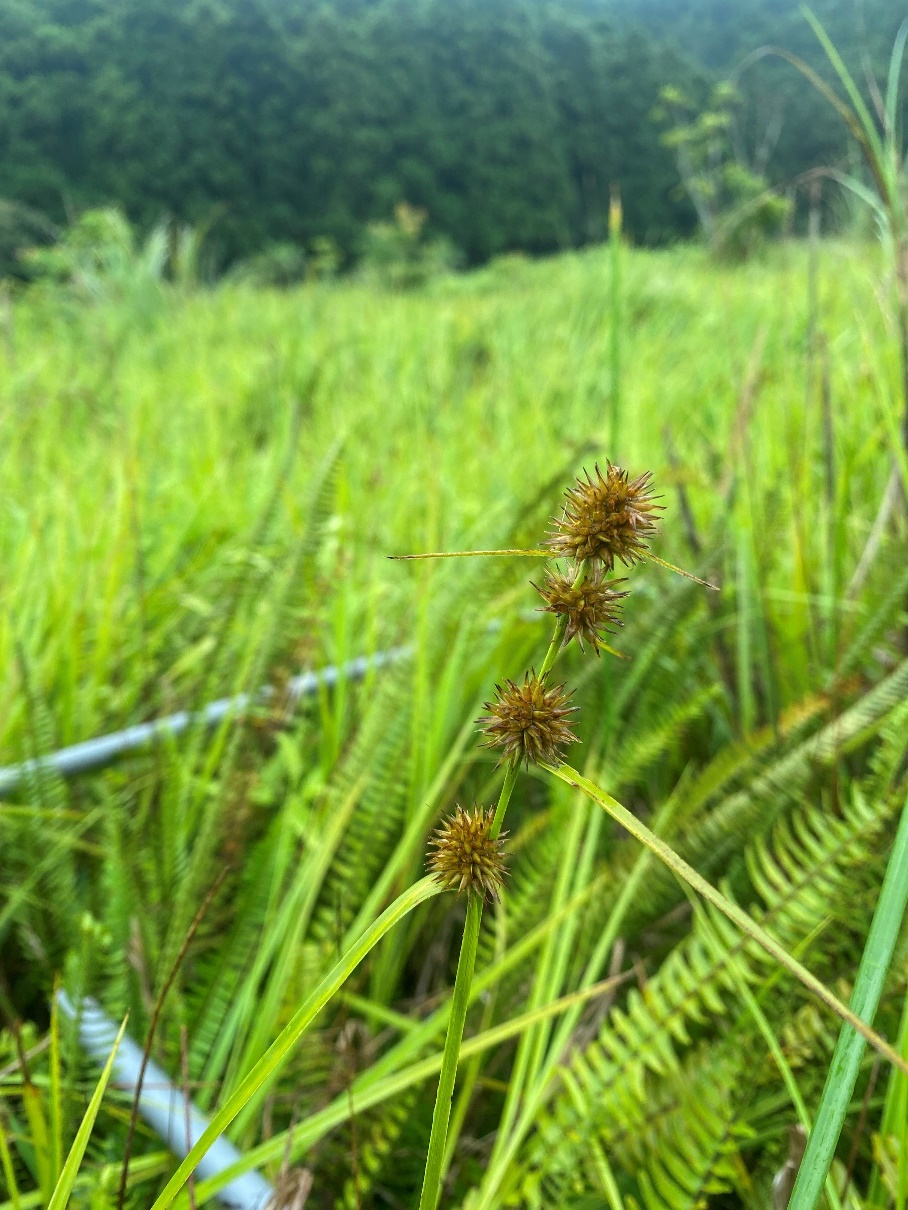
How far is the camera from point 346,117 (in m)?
13.6

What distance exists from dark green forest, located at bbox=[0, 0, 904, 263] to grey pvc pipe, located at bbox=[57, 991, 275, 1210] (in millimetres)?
9892

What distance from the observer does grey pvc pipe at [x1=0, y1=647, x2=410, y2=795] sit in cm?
53

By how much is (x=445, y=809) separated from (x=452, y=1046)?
1.31 ft

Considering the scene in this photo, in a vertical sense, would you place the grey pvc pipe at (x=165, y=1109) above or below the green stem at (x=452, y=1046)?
below

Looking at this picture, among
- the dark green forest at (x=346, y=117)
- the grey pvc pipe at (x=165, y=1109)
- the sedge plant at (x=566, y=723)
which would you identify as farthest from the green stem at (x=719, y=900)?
the dark green forest at (x=346, y=117)

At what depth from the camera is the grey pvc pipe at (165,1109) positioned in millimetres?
313

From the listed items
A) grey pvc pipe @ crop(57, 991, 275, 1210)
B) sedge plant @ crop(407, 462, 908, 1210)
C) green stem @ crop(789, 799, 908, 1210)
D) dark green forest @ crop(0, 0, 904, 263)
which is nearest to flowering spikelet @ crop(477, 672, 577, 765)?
sedge plant @ crop(407, 462, 908, 1210)

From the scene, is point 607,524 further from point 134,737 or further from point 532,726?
point 134,737

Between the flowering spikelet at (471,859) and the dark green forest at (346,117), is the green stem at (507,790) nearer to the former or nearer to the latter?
the flowering spikelet at (471,859)

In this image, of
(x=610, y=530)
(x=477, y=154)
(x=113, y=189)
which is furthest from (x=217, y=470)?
(x=477, y=154)

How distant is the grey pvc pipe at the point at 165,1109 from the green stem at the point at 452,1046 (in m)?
0.15

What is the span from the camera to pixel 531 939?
396 mm

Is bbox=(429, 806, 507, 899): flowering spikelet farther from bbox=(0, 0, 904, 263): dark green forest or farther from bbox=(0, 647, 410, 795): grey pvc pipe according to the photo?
bbox=(0, 0, 904, 263): dark green forest

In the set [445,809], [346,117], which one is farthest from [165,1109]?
[346,117]
